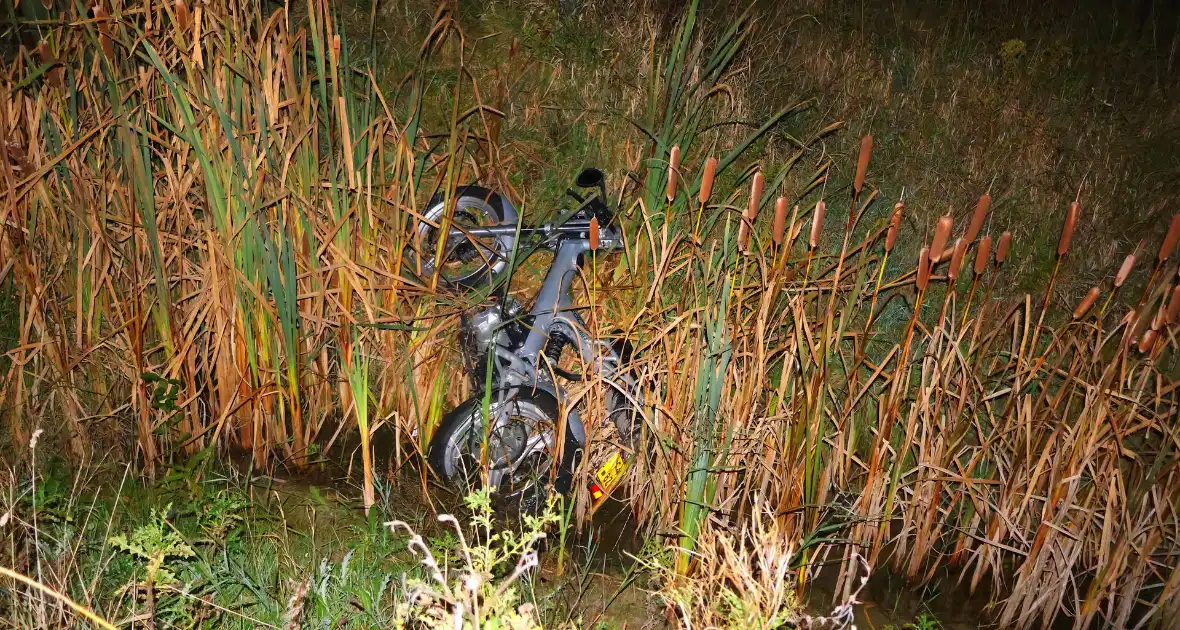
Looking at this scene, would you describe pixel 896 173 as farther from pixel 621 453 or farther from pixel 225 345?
pixel 225 345

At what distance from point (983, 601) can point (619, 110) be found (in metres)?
2.44

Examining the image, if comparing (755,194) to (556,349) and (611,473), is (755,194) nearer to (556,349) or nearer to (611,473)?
(556,349)

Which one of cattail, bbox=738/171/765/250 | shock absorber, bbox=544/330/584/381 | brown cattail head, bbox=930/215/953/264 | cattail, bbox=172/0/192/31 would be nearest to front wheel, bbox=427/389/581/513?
shock absorber, bbox=544/330/584/381

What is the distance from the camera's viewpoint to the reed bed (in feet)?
7.73

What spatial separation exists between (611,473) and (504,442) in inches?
14.1

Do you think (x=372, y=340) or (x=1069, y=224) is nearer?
(x=1069, y=224)

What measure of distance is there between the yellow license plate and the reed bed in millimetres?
104

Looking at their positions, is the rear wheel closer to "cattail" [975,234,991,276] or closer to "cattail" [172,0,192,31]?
"cattail" [172,0,192,31]

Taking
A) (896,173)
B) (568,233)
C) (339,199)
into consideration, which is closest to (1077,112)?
(896,173)

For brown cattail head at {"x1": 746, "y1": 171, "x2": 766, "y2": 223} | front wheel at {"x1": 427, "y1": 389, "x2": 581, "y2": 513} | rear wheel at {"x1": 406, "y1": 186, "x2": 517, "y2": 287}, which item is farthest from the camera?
rear wheel at {"x1": 406, "y1": 186, "x2": 517, "y2": 287}

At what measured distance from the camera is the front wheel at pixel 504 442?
2646 millimetres

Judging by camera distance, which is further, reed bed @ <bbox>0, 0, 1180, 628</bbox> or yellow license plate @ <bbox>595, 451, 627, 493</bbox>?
yellow license plate @ <bbox>595, 451, 627, 493</bbox>

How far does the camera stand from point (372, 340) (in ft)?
9.64

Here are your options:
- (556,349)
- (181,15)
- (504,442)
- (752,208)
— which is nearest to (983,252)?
(752,208)
